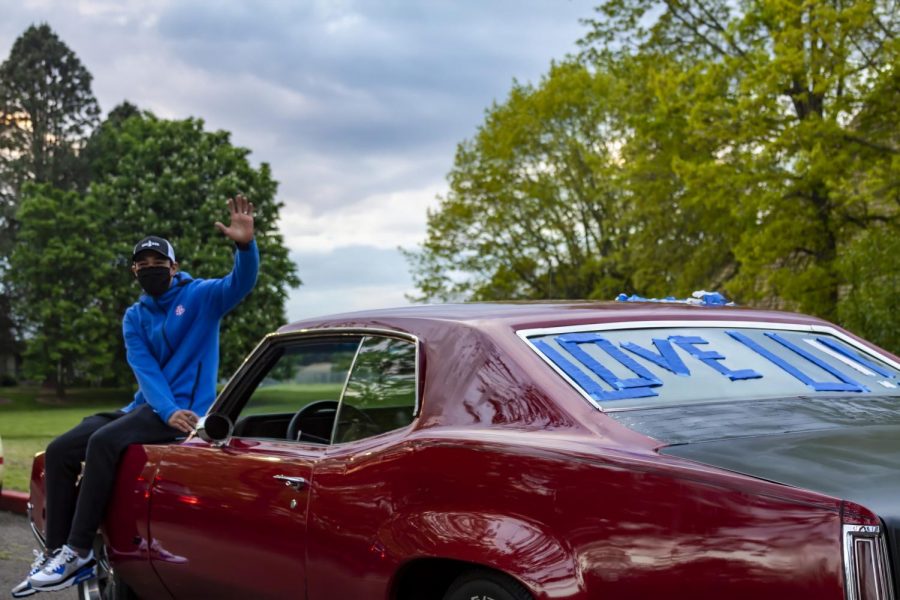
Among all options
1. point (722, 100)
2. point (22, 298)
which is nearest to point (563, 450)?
point (722, 100)

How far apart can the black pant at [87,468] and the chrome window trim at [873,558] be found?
368 centimetres

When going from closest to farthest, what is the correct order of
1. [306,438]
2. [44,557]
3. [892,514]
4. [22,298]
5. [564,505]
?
[892,514], [564,505], [306,438], [44,557], [22,298]

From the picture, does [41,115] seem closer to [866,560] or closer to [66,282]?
[66,282]

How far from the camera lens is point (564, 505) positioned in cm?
302

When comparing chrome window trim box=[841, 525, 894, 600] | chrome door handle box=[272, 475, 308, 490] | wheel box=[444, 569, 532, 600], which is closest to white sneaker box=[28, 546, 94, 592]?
chrome door handle box=[272, 475, 308, 490]

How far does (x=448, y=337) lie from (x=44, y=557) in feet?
9.56

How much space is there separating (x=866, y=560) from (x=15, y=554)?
7.28 meters

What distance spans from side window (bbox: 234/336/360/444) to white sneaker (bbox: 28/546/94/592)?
4.39 ft

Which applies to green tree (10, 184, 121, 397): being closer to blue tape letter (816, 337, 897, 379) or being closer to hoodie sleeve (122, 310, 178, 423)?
hoodie sleeve (122, 310, 178, 423)

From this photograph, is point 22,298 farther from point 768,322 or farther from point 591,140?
point 768,322

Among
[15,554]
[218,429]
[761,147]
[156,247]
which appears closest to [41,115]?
[761,147]

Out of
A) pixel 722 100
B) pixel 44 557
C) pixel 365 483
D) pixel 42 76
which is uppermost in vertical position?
pixel 42 76

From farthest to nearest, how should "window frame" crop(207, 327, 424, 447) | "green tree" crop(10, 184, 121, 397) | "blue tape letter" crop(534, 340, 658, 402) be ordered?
1. "green tree" crop(10, 184, 121, 397)
2. "window frame" crop(207, 327, 424, 447)
3. "blue tape letter" crop(534, 340, 658, 402)

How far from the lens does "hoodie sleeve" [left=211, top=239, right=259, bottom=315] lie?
6.14m
